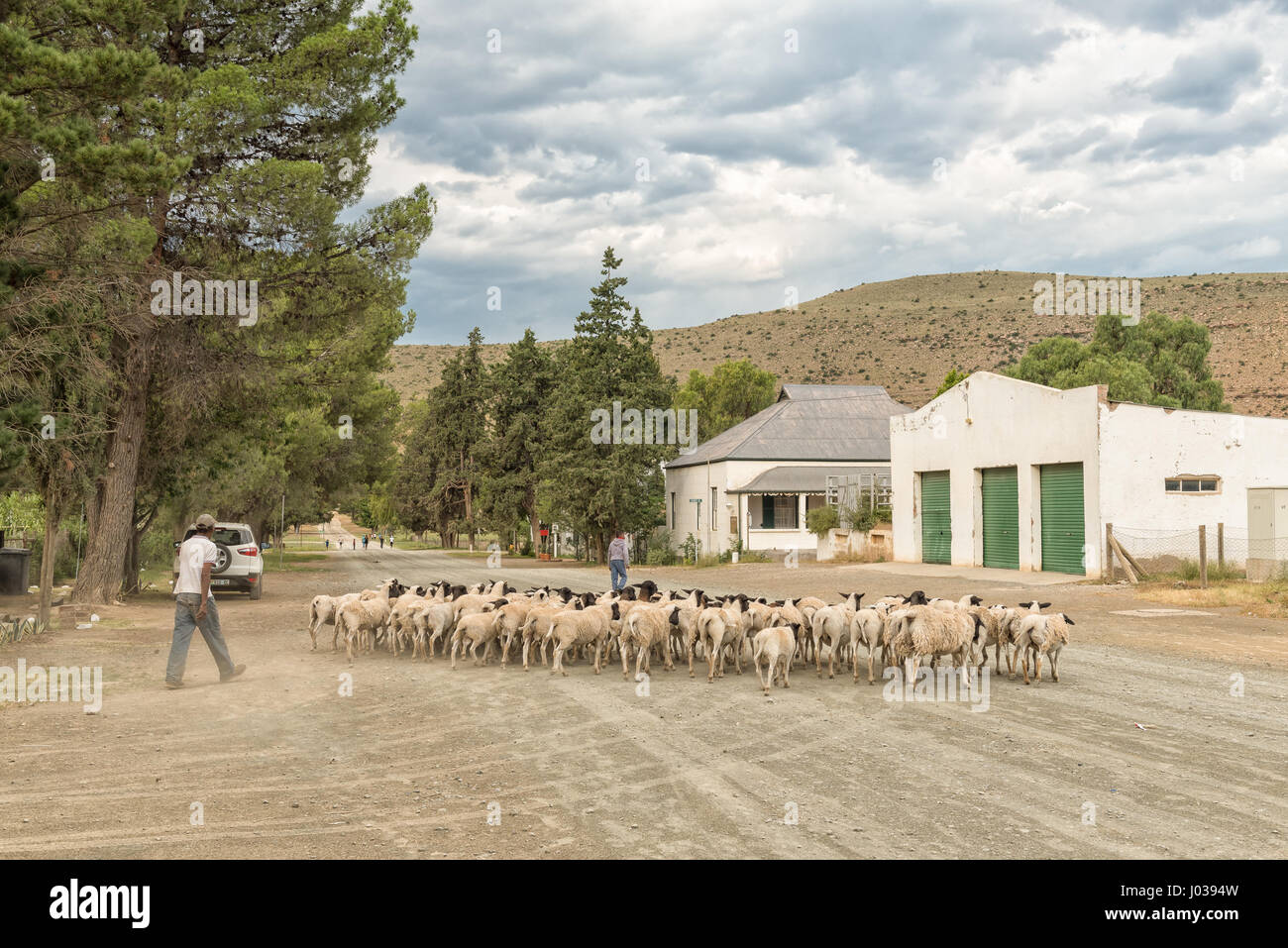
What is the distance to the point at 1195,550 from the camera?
83.4 feet

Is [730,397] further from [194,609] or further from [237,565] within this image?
[194,609]

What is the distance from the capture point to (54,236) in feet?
49.4

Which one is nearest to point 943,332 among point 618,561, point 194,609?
point 618,561

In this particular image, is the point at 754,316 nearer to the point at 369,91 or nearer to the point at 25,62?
the point at 369,91

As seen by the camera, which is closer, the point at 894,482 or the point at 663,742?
the point at 663,742

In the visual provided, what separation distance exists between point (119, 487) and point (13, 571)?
5.41 metres

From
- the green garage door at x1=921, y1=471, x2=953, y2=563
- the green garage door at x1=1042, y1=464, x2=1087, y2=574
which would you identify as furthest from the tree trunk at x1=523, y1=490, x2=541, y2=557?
the green garage door at x1=1042, y1=464, x2=1087, y2=574

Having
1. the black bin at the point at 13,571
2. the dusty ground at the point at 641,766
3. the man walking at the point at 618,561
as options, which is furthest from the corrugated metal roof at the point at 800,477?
the dusty ground at the point at 641,766

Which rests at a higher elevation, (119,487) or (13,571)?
(119,487)

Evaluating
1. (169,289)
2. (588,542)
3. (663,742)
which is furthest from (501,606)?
(588,542)

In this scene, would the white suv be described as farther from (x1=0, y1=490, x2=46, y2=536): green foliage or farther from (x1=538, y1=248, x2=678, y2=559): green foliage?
(x1=538, y1=248, x2=678, y2=559): green foliage

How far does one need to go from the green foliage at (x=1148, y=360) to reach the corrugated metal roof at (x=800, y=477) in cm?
1109

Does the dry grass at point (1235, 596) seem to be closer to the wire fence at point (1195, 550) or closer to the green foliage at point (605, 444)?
the wire fence at point (1195, 550)
